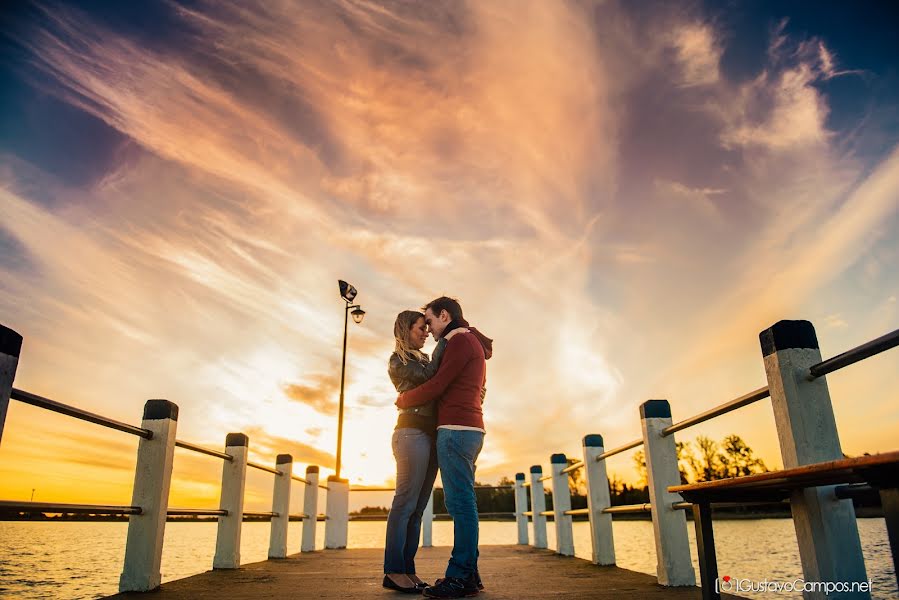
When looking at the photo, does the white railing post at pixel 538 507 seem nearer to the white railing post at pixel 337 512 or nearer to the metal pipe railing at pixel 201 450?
the white railing post at pixel 337 512

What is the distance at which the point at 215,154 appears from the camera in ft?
36.8

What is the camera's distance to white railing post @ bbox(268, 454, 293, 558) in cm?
597

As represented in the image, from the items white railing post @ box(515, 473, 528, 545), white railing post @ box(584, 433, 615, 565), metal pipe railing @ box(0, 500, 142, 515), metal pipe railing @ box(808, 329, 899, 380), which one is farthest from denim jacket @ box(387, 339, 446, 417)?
white railing post @ box(515, 473, 528, 545)

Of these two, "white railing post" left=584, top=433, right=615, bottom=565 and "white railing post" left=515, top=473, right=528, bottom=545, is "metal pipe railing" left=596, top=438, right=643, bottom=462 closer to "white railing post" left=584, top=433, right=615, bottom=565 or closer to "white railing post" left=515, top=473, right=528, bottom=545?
"white railing post" left=584, top=433, right=615, bottom=565

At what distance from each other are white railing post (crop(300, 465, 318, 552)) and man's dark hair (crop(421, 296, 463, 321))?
202 inches

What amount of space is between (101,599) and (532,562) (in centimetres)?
356

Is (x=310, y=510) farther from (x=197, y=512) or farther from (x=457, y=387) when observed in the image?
(x=457, y=387)

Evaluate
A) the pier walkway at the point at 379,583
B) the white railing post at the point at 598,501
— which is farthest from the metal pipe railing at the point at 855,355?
the white railing post at the point at 598,501

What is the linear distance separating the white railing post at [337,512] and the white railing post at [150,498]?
16.3ft

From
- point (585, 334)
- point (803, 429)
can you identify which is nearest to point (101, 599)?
point (803, 429)

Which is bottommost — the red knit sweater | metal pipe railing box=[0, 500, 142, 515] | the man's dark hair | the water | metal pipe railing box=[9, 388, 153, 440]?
the water

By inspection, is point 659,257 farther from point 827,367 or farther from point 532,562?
point 827,367

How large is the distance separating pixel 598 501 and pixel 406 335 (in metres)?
2.61

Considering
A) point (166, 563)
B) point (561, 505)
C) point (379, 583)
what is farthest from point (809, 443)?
Result: point (166, 563)
